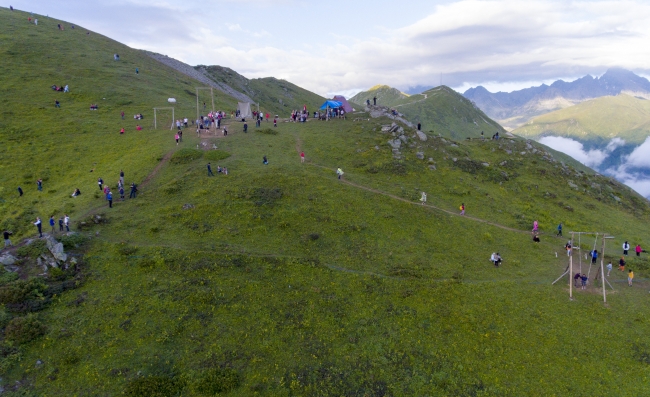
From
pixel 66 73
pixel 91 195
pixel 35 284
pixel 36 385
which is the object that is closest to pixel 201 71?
pixel 66 73

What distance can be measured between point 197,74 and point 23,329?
10946 centimetres

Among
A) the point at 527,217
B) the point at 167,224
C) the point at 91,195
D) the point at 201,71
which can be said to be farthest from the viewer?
the point at 201,71

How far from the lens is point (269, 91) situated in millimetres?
134000

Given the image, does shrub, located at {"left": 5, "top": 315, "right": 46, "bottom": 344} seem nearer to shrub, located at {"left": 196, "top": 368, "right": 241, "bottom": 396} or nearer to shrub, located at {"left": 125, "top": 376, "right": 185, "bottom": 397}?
shrub, located at {"left": 125, "top": 376, "right": 185, "bottom": 397}

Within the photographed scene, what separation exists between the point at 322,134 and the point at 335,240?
3433 cm

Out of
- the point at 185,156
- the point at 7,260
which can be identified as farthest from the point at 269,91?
the point at 7,260

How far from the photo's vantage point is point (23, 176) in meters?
51.0

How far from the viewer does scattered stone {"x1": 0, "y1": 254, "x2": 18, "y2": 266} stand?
29156 mm

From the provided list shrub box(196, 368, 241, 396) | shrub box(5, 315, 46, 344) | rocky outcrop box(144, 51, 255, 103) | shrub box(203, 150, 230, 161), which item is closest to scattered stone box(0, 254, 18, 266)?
shrub box(5, 315, 46, 344)

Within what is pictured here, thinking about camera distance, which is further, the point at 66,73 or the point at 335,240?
the point at 66,73

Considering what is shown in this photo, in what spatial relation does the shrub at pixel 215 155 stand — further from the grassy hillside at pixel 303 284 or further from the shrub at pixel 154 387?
the shrub at pixel 154 387

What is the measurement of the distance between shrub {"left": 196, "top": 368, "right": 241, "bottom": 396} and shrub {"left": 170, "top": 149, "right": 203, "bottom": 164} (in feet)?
117

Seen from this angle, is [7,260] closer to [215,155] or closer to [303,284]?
[303,284]

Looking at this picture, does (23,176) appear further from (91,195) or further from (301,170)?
(301,170)
